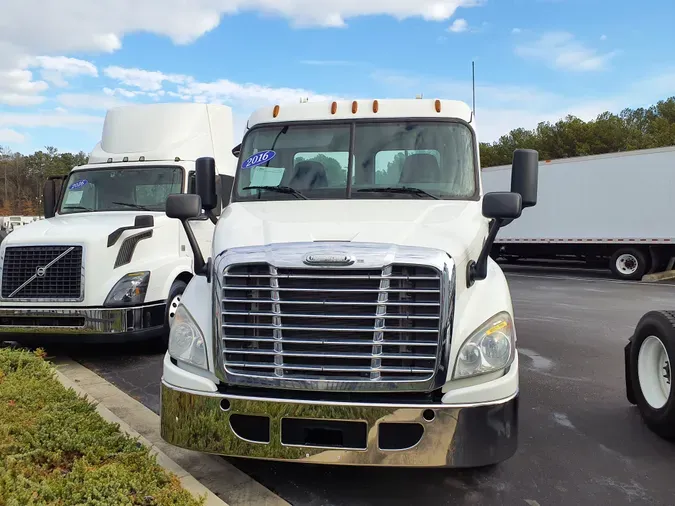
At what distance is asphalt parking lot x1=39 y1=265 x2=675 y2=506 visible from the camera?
11.1 feet

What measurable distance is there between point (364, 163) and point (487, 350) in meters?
1.75

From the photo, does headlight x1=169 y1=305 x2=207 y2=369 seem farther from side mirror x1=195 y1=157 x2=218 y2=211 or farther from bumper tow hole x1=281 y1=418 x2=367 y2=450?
side mirror x1=195 y1=157 x2=218 y2=211

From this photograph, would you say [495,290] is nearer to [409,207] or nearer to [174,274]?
[409,207]

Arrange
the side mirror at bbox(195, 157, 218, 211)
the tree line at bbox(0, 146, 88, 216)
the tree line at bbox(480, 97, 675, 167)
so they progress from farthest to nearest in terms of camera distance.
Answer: the tree line at bbox(0, 146, 88, 216)
the tree line at bbox(480, 97, 675, 167)
the side mirror at bbox(195, 157, 218, 211)

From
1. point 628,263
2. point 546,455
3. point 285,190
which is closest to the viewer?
point 546,455

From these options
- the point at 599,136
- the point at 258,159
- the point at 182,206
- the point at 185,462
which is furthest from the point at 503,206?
the point at 599,136

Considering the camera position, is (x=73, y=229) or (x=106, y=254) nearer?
(x=106, y=254)

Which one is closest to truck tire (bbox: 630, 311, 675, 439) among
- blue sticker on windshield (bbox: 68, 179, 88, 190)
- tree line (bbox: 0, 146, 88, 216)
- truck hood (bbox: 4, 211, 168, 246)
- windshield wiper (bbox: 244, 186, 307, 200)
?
windshield wiper (bbox: 244, 186, 307, 200)

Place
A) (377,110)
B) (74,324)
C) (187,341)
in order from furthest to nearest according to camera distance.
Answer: (74,324), (377,110), (187,341)

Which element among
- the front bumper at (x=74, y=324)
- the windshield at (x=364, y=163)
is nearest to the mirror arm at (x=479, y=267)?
the windshield at (x=364, y=163)

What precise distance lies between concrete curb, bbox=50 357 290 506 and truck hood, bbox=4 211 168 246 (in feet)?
5.25

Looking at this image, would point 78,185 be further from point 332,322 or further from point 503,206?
point 503,206

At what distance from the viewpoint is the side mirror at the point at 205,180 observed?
443 centimetres

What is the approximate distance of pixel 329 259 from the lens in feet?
9.93
